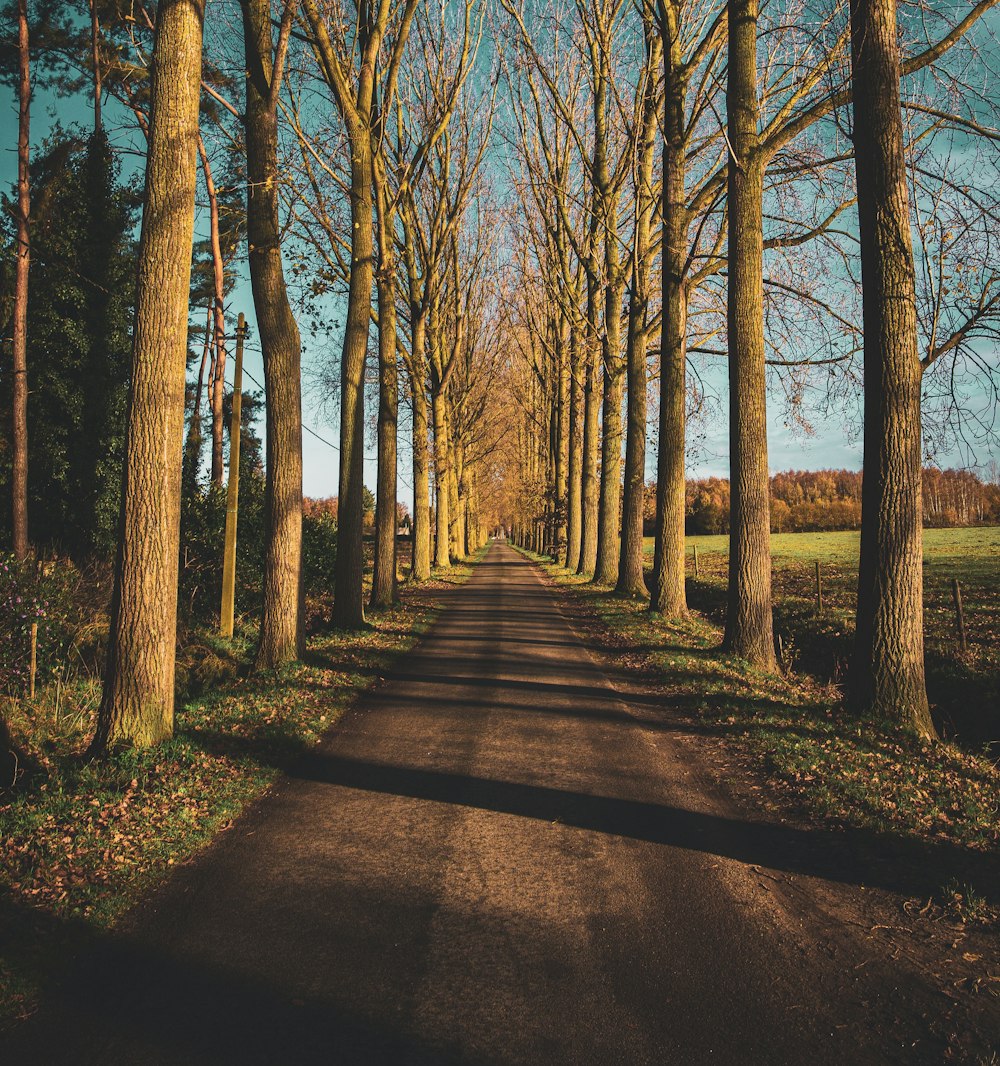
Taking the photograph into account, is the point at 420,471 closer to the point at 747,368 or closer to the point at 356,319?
the point at 356,319

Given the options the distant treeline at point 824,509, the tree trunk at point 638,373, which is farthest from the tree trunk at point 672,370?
the distant treeline at point 824,509

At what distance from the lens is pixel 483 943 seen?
3.47 metres

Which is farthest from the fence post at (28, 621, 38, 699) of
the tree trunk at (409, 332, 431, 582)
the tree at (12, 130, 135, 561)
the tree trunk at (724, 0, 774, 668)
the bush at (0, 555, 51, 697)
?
the tree trunk at (409, 332, 431, 582)

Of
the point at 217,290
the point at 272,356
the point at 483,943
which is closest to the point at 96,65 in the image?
the point at 217,290

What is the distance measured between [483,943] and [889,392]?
6.38 meters

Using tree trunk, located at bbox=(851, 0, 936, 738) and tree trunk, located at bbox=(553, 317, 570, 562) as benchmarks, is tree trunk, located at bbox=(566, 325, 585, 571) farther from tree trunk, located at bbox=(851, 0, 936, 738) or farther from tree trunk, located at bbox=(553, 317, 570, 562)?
tree trunk, located at bbox=(851, 0, 936, 738)

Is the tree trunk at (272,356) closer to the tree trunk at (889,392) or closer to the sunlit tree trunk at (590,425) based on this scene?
the tree trunk at (889,392)

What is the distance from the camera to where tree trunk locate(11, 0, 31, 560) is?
49.7 feet

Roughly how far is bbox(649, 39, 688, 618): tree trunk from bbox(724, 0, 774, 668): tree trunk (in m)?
3.69

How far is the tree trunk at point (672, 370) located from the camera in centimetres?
1409

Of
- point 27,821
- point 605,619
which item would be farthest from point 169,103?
point 605,619

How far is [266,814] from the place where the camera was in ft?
16.8

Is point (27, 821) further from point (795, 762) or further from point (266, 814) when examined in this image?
point (795, 762)

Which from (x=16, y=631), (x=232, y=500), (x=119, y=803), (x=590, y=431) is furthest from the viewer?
(x=590, y=431)
